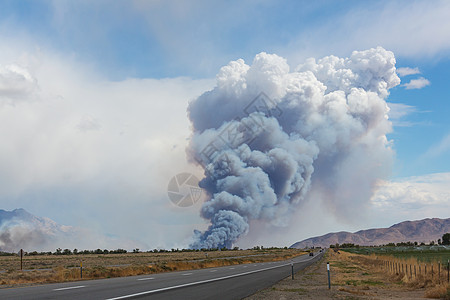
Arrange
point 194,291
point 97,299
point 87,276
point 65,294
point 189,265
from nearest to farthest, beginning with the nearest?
point 97,299 → point 65,294 → point 194,291 → point 87,276 → point 189,265

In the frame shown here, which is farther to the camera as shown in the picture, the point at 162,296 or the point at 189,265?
the point at 189,265

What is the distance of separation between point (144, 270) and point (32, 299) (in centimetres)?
2225

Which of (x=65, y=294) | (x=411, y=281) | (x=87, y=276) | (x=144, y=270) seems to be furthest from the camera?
(x=144, y=270)

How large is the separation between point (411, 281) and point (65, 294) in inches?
781

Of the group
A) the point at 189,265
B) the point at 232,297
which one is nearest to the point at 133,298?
the point at 232,297

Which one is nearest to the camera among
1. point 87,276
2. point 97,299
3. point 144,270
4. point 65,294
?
point 97,299

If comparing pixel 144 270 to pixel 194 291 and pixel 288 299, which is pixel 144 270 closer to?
pixel 194 291

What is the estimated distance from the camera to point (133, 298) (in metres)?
15.0

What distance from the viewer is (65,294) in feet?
52.3

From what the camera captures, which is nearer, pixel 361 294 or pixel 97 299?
pixel 97 299

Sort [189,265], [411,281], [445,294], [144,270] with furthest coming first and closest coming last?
[189,265]
[144,270]
[411,281]
[445,294]

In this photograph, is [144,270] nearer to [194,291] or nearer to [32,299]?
[194,291]

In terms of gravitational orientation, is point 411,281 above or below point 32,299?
below

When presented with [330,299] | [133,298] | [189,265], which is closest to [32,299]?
[133,298]
